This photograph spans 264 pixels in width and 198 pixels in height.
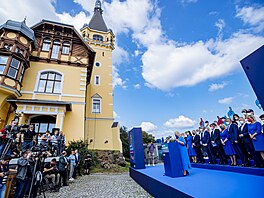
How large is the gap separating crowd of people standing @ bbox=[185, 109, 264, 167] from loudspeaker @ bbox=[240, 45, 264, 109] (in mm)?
3965

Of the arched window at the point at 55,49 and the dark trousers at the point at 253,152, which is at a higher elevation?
the arched window at the point at 55,49

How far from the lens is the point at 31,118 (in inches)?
482

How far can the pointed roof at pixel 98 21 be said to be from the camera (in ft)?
83.3

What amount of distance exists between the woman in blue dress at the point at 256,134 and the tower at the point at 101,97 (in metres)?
14.0

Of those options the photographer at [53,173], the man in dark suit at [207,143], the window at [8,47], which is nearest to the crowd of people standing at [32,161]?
the photographer at [53,173]

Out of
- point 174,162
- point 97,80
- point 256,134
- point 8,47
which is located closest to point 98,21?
point 97,80

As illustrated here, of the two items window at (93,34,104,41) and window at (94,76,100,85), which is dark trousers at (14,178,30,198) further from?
window at (93,34,104,41)

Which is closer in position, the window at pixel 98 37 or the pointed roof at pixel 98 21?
the window at pixel 98 37

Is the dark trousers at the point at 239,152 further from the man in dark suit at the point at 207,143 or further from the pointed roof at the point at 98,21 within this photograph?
the pointed roof at the point at 98,21

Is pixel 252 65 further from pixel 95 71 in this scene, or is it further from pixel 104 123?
pixel 95 71

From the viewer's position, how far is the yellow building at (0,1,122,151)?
446 inches

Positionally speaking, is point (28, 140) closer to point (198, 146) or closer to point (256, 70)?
point (198, 146)

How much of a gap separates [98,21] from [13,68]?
20.2 m

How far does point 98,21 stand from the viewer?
90.2ft
